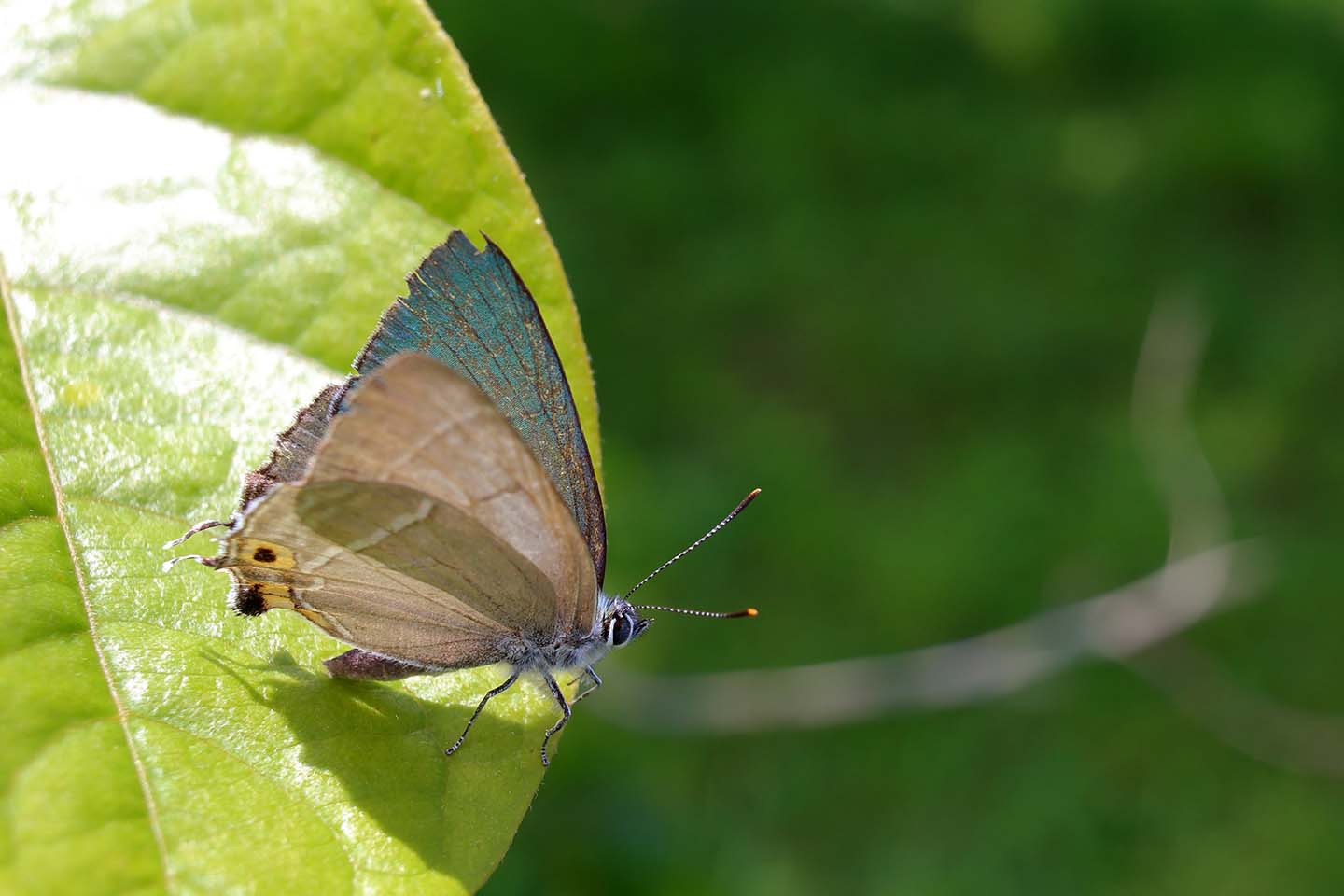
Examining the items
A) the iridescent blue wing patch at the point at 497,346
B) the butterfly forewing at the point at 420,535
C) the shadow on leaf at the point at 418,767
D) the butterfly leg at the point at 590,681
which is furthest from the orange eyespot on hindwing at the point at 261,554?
the butterfly leg at the point at 590,681

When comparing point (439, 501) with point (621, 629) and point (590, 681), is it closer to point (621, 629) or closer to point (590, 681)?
point (621, 629)

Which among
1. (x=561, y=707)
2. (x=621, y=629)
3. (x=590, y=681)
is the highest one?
(x=561, y=707)

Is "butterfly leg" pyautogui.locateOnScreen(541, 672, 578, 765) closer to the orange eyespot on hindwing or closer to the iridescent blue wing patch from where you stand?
the iridescent blue wing patch

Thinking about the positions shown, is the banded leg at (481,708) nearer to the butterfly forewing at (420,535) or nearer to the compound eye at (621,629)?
the butterfly forewing at (420,535)

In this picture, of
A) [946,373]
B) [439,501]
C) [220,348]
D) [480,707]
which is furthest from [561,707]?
[946,373]

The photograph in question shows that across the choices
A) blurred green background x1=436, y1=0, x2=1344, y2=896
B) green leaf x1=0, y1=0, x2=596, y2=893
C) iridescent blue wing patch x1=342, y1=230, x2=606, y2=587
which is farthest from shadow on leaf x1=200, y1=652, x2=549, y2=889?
blurred green background x1=436, y1=0, x2=1344, y2=896

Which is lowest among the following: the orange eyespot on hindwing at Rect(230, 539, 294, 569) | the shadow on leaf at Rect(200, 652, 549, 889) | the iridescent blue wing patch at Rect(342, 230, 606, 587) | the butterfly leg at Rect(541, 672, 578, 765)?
the butterfly leg at Rect(541, 672, 578, 765)

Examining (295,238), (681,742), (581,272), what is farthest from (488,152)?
(581,272)
